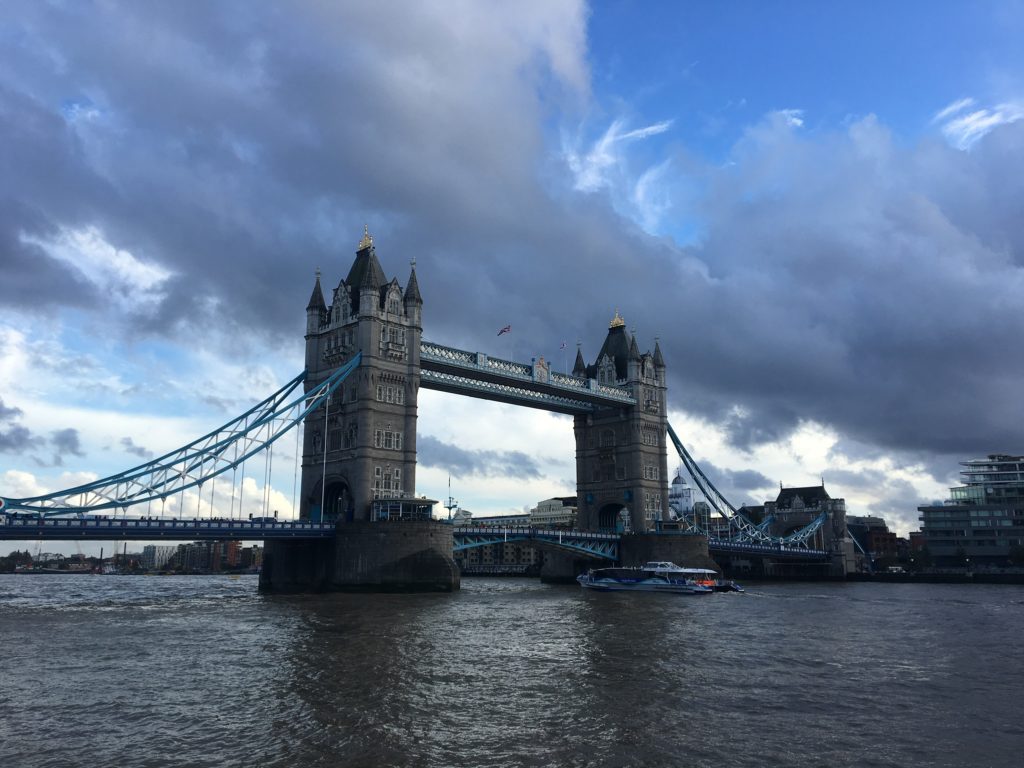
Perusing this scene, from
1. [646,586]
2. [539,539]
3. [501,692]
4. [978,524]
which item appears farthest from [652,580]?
[978,524]

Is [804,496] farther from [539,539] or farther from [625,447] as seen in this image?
[539,539]

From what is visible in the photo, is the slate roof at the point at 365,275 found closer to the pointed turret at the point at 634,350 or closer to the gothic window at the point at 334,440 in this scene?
the gothic window at the point at 334,440

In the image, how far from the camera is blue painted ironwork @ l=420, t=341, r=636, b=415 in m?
84.6

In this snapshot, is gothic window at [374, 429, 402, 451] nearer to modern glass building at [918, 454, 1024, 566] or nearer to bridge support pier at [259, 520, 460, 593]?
bridge support pier at [259, 520, 460, 593]

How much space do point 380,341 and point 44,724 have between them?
56540mm

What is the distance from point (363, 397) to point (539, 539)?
86.9 feet

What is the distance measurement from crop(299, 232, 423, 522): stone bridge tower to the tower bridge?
136mm

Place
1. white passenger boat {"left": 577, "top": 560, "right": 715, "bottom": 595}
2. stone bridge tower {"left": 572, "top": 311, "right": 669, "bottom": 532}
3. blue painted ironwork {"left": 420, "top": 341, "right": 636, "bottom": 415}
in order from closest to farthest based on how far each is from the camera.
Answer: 1. white passenger boat {"left": 577, "top": 560, "right": 715, "bottom": 595}
2. blue painted ironwork {"left": 420, "top": 341, "right": 636, "bottom": 415}
3. stone bridge tower {"left": 572, "top": 311, "right": 669, "bottom": 532}

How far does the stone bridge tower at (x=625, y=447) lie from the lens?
105 meters

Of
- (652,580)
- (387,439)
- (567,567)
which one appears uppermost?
(387,439)

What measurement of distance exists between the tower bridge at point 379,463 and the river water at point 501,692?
1604 centimetres

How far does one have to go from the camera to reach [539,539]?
89000 millimetres

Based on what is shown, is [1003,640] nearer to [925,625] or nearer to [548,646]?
[925,625]

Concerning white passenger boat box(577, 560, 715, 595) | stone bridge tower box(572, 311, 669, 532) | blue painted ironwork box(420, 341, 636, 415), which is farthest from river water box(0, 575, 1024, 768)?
stone bridge tower box(572, 311, 669, 532)
